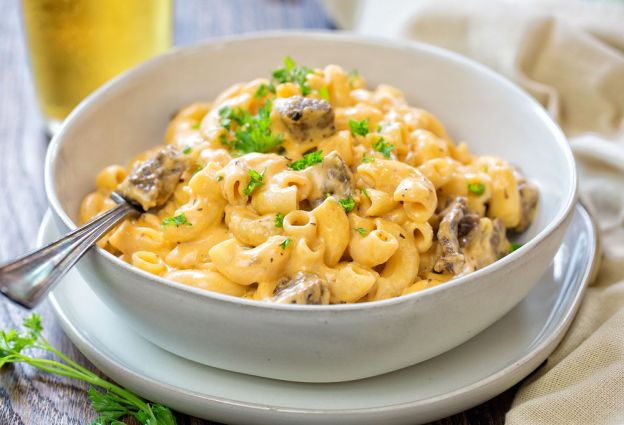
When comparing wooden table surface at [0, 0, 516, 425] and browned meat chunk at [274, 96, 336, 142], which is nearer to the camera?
wooden table surface at [0, 0, 516, 425]

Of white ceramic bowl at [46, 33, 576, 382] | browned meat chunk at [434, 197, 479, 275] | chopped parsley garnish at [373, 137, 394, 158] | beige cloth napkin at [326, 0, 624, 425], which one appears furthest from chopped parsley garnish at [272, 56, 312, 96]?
beige cloth napkin at [326, 0, 624, 425]

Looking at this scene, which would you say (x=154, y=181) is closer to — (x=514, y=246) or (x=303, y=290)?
(x=303, y=290)

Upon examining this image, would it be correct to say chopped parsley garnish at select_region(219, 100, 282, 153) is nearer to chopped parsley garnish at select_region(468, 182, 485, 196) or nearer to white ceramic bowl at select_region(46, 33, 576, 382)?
white ceramic bowl at select_region(46, 33, 576, 382)

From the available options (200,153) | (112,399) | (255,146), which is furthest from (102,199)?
(112,399)

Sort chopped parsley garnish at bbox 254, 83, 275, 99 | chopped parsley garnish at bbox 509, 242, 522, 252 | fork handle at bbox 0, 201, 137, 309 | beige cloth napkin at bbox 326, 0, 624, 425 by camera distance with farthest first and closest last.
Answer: beige cloth napkin at bbox 326, 0, 624, 425 → chopped parsley garnish at bbox 254, 83, 275, 99 → chopped parsley garnish at bbox 509, 242, 522, 252 → fork handle at bbox 0, 201, 137, 309

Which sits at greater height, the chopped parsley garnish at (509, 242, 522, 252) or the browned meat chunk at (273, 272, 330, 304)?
the browned meat chunk at (273, 272, 330, 304)

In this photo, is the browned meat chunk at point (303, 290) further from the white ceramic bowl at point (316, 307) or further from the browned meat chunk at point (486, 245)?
the browned meat chunk at point (486, 245)

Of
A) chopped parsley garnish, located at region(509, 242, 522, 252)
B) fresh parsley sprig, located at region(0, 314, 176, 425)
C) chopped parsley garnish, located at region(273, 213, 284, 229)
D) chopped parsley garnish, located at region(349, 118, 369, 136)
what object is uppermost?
chopped parsley garnish, located at region(349, 118, 369, 136)
